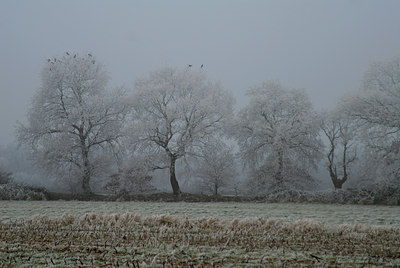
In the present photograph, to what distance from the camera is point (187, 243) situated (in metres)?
5.87

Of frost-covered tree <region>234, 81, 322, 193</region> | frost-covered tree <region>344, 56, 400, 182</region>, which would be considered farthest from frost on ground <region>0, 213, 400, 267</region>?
frost-covered tree <region>234, 81, 322, 193</region>

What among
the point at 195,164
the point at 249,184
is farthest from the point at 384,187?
the point at 195,164

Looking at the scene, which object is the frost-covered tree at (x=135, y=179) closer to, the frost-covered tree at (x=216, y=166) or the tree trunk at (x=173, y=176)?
the tree trunk at (x=173, y=176)

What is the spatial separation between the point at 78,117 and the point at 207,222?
1981 centimetres

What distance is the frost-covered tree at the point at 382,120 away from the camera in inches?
821

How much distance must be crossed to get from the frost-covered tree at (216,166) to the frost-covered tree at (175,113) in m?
0.78

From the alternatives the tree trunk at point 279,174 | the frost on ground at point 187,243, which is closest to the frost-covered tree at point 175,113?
the tree trunk at point 279,174

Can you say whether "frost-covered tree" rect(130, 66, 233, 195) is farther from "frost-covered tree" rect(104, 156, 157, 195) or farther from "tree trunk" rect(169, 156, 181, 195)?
"frost-covered tree" rect(104, 156, 157, 195)

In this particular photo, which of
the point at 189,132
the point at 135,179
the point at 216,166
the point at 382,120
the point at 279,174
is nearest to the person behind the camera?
the point at 382,120

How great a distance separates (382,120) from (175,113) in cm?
1276

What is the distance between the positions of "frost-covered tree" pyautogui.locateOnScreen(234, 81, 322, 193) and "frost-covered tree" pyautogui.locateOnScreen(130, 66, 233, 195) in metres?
2.05

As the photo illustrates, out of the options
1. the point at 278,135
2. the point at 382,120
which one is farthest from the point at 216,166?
the point at 382,120

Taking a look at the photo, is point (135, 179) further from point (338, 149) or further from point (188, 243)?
point (188, 243)

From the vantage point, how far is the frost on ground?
473cm
